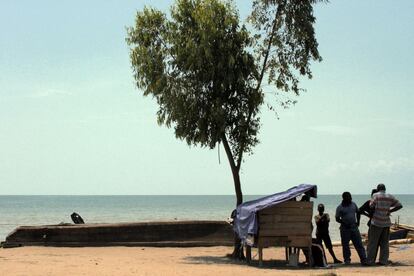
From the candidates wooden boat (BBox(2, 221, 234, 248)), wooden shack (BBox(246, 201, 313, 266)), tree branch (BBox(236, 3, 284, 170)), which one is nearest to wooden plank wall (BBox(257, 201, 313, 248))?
wooden shack (BBox(246, 201, 313, 266))

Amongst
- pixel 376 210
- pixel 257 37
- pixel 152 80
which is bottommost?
pixel 376 210

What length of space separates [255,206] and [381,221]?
10.5 feet

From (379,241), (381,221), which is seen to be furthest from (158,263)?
(381,221)

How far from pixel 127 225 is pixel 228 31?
28.6 feet

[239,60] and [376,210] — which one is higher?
[239,60]

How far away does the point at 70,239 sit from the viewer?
2316 centimetres

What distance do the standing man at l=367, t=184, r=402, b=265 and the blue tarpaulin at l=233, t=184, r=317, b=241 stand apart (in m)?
1.66

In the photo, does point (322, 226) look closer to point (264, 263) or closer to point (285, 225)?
point (285, 225)

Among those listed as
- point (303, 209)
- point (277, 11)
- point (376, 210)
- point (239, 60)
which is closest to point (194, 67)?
point (239, 60)

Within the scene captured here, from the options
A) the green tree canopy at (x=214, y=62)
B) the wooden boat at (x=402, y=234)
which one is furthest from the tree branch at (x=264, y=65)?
the wooden boat at (x=402, y=234)

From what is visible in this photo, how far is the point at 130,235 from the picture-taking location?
77.2 ft

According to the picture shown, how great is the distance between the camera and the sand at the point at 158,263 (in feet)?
48.3

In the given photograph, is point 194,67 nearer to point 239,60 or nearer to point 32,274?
point 239,60

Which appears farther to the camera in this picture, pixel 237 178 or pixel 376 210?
pixel 237 178
